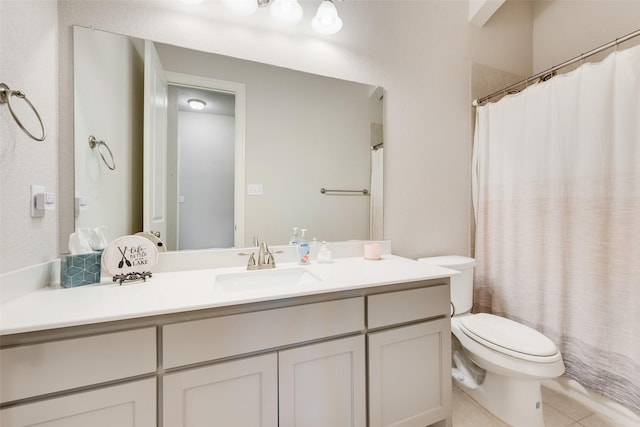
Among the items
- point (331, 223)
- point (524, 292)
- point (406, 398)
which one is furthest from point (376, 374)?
point (524, 292)

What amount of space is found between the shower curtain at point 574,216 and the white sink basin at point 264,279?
1454 mm

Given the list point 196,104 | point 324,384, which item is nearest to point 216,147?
point 196,104

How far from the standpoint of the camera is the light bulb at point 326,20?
1.45 m

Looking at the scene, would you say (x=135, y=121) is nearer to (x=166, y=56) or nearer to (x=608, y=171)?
(x=166, y=56)

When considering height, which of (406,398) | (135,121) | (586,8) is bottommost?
(406,398)

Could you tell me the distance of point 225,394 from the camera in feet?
2.85

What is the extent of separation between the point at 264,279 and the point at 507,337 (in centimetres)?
129

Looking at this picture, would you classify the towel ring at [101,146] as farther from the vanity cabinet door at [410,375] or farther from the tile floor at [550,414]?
the tile floor at [550,414]

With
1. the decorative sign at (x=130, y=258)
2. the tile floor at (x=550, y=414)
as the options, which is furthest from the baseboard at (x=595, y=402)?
the decorative sign at (x=130, y=258)

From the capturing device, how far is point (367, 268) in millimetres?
1341

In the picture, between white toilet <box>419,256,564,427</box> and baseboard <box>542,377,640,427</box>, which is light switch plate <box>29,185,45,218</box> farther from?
baseboard <box>542,377,640,427</box>

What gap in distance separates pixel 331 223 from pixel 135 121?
1136 millimetres

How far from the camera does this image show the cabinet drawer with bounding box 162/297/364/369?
818 mm

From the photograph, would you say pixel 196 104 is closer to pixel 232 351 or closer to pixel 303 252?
pixel 303 252
